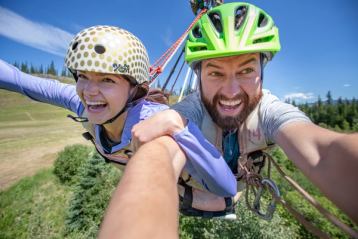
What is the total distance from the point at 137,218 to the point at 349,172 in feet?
3.34

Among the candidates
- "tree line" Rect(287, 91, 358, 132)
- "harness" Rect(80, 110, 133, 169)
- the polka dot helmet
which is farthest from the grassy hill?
"tree line" Rect(287, 91, 358, 132)

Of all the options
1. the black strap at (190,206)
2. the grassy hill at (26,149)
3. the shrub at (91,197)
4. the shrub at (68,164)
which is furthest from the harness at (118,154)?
the grassy hill at (26,149)

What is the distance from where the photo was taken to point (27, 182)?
88.4 ft

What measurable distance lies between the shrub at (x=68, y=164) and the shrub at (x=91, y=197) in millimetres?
7623

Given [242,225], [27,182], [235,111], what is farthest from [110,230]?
[27,182]

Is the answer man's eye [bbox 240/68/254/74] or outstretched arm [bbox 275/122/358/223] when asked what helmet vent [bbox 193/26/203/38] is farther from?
outstretched arm [bbox 275/122/358/223]

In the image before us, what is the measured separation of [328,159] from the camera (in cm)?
130

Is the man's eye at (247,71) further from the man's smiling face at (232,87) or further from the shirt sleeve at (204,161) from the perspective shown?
the shirt sleeve at (204,161)

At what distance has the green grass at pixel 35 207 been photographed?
21125 millimetres

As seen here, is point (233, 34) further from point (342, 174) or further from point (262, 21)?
point (342, 174)

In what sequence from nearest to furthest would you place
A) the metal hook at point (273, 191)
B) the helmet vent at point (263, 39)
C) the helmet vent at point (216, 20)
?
the metal hook at point (273, 191)
the helmet vent at point (263, 39)
the helmet vent at point (216, 20)

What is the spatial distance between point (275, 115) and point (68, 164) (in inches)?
1252

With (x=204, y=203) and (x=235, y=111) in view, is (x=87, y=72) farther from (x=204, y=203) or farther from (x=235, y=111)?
(x=204, y=203)

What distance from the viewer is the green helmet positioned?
2.19 metres
